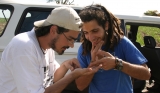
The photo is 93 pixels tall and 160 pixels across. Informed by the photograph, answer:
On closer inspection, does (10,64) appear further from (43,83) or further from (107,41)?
(107,41)

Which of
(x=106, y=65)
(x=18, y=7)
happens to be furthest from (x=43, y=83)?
(x=18, y=7)

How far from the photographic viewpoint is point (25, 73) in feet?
A: 5.44

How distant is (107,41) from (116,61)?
0.76 ft

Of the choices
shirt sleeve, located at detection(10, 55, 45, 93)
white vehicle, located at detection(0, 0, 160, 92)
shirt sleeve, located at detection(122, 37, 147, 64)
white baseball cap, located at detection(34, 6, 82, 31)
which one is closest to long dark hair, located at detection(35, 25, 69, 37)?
white baseball cap, located at detection(34, 6, 82, 31)

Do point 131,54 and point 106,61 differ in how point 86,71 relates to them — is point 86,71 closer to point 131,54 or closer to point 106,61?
point 106,61

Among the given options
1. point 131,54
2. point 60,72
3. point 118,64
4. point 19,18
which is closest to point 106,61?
point 118,64

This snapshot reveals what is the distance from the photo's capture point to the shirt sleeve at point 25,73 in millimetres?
1648

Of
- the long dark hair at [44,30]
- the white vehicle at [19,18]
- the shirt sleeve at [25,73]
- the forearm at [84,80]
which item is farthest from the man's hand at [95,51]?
the white vehicle at [19,18]

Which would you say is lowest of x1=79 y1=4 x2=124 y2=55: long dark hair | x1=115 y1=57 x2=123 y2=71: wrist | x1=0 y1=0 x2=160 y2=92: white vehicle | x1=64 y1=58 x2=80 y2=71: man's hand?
x1=0 y1=0 x2=160 y2=92: white vehicle

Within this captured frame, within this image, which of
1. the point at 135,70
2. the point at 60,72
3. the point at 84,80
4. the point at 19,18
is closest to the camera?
the point at 135,70

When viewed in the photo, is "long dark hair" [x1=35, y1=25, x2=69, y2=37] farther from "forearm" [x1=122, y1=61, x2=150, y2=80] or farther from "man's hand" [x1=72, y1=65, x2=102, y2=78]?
"forearm" [x1=122, y1=61, x2=150, y2=80]

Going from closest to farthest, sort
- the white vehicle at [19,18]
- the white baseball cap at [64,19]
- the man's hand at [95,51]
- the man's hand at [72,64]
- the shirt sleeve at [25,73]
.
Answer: the shirt sleeve at [25,73]
the white baseball cap at [64,19]
the man's hand at [95,51]
the man's hand at [72,64]
the white vehicle at [19,18]

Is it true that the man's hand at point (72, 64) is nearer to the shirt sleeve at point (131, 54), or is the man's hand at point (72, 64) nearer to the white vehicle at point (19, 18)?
the shirt sleeve at point (131, 54)

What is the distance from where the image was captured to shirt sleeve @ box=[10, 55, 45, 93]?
1648 mm
